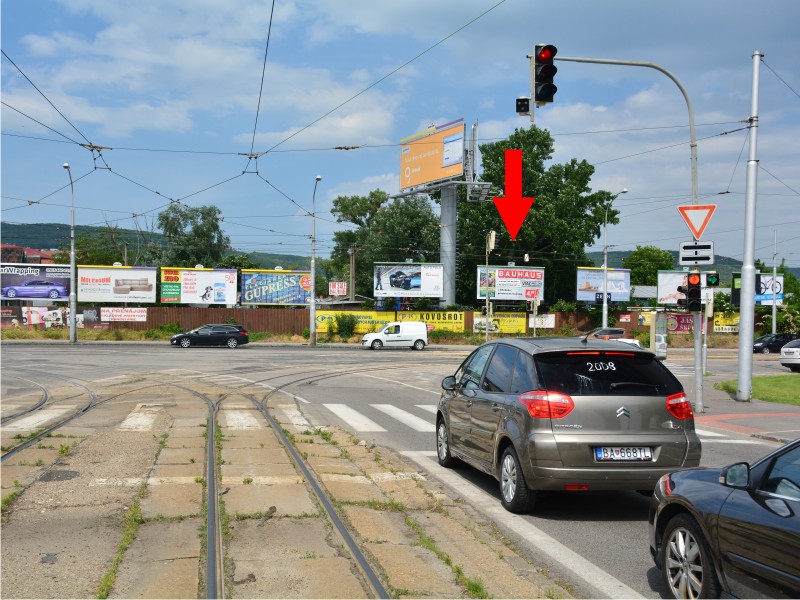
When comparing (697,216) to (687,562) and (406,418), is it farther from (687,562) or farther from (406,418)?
(687,562)

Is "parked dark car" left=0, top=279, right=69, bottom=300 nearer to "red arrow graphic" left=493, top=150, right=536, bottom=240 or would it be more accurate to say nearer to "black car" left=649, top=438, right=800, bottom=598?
"red arrow graphic" left=493, top=150, right=536, bottom=240

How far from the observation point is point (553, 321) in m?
63.5

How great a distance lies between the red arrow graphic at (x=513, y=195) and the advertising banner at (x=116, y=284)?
2884 cm

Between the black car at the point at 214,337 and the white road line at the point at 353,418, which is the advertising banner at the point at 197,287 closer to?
the black car at the point at 214,337

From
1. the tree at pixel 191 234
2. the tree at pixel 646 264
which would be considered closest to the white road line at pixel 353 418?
the tree at pixel 191 234

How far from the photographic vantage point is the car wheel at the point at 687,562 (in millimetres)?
4512

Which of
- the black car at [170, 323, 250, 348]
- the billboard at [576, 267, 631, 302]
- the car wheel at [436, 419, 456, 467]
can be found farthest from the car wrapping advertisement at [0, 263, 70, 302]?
the car wheel at [436, 419, 456, 467]

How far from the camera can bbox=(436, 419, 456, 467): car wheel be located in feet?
31.8

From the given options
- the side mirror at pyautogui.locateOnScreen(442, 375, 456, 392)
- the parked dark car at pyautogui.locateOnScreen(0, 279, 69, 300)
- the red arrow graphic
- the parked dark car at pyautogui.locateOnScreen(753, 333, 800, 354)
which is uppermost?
the red arrow graphic

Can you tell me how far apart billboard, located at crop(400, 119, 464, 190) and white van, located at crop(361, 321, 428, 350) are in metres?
14.6

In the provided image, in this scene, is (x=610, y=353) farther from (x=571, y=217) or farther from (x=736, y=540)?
(x=571, y=217)

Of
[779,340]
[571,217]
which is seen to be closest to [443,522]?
[779,340]

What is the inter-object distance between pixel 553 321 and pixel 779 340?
16.8 meters

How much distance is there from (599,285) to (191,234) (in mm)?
49134
